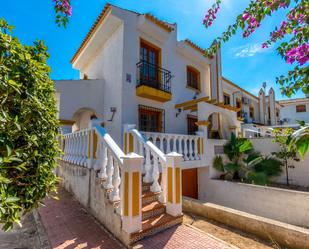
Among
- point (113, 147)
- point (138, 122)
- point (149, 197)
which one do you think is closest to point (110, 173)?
point (113, 147)

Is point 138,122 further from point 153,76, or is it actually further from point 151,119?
point 153,76

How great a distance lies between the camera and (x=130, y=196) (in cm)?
364

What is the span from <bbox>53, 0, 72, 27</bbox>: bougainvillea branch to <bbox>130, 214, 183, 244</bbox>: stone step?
3.73 meters

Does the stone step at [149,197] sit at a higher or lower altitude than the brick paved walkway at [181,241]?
higher

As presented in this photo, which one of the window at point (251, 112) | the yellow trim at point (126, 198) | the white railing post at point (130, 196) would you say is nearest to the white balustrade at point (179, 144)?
the white railing post at point (130, 196)

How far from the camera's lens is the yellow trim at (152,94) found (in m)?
8.27

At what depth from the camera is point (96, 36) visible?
9.70m

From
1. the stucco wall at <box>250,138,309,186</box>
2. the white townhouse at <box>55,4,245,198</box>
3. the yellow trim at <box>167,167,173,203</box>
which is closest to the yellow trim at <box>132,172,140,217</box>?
the yellow trim at <box>167,167,173,203</box>

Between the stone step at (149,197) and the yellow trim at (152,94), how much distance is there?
468 cm

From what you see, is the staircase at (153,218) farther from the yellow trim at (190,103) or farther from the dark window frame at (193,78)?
the dark window frame at (193,78)

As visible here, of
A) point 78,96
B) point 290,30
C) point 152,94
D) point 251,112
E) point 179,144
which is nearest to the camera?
point 290,30

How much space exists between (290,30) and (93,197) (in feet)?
17.2

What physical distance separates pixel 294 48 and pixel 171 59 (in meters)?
8.59

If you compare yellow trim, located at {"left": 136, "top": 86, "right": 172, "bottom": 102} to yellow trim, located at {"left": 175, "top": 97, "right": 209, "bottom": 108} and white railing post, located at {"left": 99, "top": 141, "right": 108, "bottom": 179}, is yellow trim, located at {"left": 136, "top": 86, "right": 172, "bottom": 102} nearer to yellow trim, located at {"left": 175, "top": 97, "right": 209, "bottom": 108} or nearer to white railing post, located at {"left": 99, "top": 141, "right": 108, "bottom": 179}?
yellow trim, located at {"left": 175, "top": 97, "right": 209, "bottom": 108}
